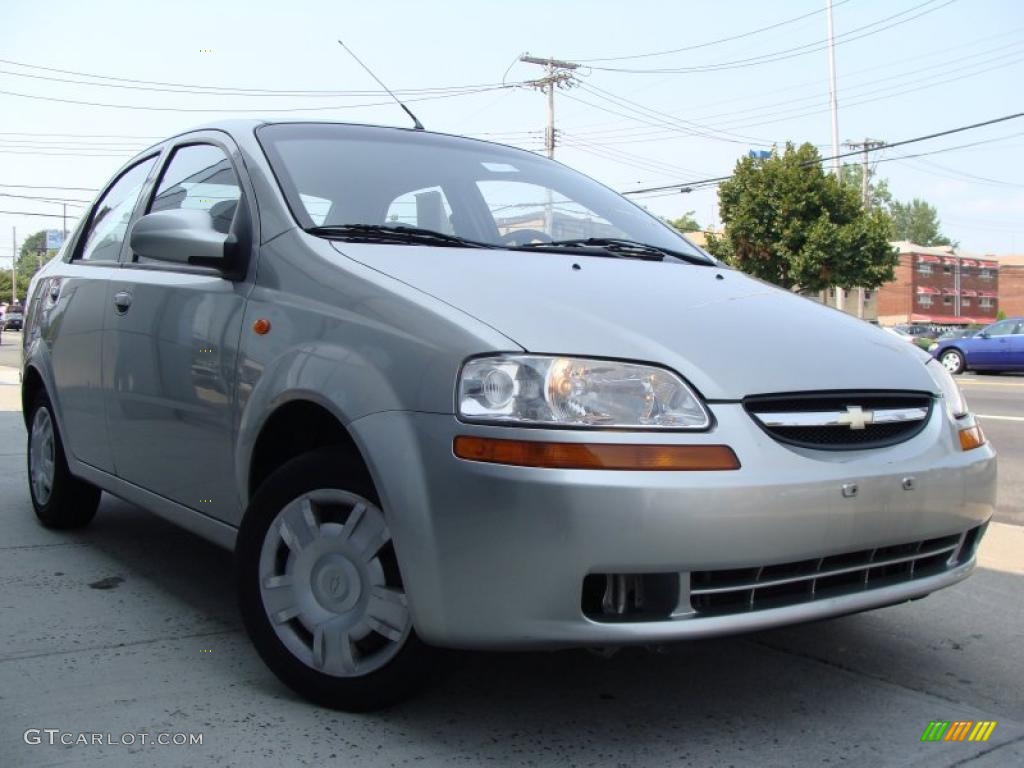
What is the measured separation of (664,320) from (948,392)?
919mm

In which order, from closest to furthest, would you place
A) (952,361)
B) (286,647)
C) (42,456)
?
(286,647), (42,456), (952,361)

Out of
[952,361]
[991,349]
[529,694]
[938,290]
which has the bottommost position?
[952,361]

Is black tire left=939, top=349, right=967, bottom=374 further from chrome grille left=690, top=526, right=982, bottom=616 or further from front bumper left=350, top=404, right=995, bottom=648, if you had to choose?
front bumper left=350, top=404, right=995, bottom=648

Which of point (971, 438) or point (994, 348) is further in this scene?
point (994, 348)

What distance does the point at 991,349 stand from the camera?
23.0 m

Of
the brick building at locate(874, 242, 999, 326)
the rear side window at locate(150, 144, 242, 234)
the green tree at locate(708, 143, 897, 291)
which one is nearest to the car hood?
the rear side window at locate(150, 144, 242, 234)

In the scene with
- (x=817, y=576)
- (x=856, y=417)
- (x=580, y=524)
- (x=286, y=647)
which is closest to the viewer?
(x=580, y=524)

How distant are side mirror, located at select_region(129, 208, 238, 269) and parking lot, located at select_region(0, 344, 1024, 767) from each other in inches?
45.3

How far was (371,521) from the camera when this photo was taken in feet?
8.10

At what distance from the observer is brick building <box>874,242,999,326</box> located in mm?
83125

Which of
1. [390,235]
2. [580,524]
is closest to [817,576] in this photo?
[580,524]

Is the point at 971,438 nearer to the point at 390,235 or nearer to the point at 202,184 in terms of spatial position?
the point at 390,235

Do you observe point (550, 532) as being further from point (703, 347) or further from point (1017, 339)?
point (1017, 339)

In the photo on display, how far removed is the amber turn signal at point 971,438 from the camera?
277 centimetres
